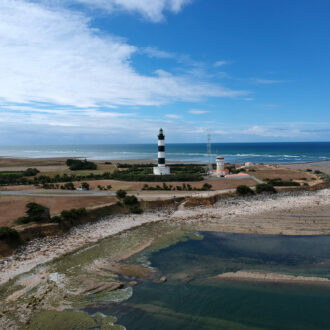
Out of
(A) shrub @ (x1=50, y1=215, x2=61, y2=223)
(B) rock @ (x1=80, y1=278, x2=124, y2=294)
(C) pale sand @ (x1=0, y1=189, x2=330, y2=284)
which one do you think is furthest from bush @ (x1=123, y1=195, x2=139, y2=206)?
(B) rock @ (x1=80, y1=278, x2=124, y2=294)

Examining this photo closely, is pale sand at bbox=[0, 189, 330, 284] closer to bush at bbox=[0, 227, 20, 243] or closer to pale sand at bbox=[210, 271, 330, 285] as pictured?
bush at bbox=[0, 227, 20, 243]

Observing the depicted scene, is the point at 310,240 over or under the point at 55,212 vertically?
under

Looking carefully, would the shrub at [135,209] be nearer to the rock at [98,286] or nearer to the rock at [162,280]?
the rock at [162,280]

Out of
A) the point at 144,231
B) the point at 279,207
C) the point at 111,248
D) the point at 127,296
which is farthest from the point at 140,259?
the point at 279,207

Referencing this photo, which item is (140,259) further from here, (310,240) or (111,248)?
(310,240)

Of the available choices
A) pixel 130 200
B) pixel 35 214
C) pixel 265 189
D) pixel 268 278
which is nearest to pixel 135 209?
pixel 130 200

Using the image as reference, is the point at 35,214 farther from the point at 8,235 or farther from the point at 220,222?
the point at 220,222
